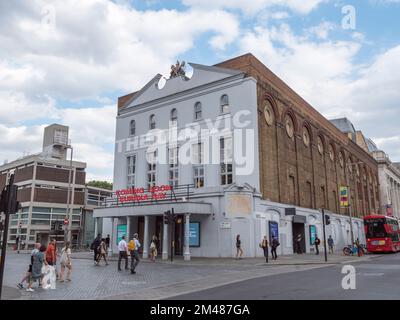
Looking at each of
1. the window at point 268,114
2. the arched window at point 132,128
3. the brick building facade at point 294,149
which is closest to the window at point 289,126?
the brick building facade at point 294,149

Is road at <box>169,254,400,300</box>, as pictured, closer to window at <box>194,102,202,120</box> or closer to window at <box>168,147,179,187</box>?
window at <box>168,147,179,187</box>

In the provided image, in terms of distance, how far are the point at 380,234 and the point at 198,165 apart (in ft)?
59.0

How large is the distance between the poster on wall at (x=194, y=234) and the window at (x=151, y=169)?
293 inches

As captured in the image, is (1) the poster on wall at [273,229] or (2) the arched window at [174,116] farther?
(2) the arched window at [174,116]

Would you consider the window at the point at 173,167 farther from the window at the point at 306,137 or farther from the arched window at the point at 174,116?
the window at the point at 306,137

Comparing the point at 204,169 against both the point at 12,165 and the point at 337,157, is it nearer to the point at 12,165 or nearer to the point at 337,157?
the point at 337,157

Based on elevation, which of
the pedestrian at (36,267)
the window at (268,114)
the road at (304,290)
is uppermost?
the window at (268,114)

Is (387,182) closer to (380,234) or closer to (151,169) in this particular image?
(380,234)

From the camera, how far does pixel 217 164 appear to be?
1214 inches

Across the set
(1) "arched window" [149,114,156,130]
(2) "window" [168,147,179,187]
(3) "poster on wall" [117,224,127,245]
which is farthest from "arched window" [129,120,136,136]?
(3) "poster on wall" [117,224,127,245]

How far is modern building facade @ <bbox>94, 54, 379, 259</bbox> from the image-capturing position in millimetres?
28312

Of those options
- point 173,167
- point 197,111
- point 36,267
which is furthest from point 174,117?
point 36,267

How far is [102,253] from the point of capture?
74.5 ft

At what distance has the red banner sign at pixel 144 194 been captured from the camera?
97.9 ft
